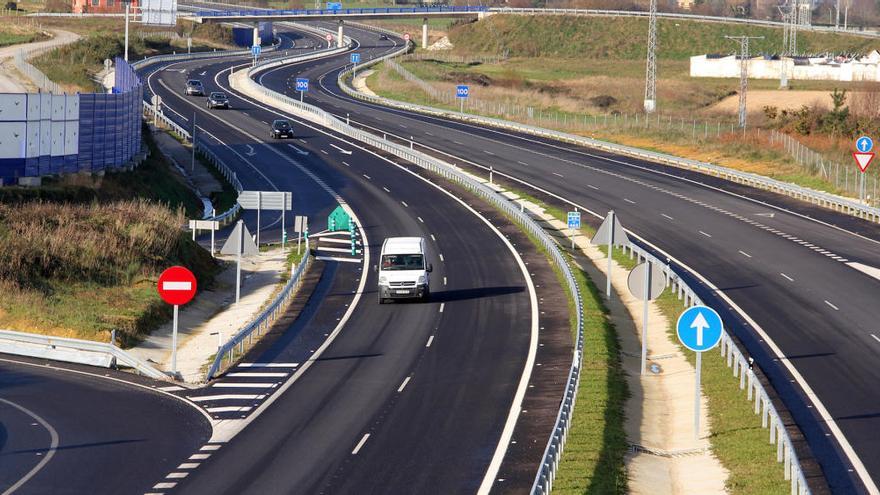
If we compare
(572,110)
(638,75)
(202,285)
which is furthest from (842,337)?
(638,75)

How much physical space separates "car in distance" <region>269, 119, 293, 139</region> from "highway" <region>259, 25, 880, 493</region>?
10.0 metres

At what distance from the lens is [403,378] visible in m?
36.3

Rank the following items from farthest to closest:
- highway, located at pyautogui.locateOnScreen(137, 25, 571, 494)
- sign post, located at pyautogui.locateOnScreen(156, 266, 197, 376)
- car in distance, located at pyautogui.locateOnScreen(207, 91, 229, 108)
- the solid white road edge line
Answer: car in distance, located at pyautogui.locateOnScreen(207, 91, 229, 108)
sign post, located at pyautogui.locateOnScreen(156, 266, 197, 376)
highway, located at pyautogui.locateOnScreen(137, 25, 571, 494)
the solid white road edge line

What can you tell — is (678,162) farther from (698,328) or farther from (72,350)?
(698,328)

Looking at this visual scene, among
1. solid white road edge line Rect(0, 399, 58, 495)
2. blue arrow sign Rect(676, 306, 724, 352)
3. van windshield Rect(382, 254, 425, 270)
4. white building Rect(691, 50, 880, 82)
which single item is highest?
white building Rect(691, 50, 880, 82)

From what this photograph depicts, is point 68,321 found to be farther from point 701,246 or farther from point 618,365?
point 701,246

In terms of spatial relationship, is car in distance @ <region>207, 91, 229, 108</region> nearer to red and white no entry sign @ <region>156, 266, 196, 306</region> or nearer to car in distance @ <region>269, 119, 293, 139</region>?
car in distance @ <region>269, 119, 293, 139</region>

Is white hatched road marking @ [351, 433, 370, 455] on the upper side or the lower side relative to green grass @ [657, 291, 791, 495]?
lower

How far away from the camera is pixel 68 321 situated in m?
41.5

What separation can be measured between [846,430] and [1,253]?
29104 mm

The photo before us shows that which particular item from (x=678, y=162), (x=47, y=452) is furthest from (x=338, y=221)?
(x=47, y=452)

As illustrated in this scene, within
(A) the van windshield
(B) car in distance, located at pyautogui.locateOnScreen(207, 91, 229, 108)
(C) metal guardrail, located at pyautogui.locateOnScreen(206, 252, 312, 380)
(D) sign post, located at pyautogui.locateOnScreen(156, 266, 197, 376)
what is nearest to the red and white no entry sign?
(D) sign post, located at pyautogui.locateOnScreen(156, 266, 197, 376)

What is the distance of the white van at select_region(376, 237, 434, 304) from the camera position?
4825cm

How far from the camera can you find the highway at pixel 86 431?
25.1 meters
